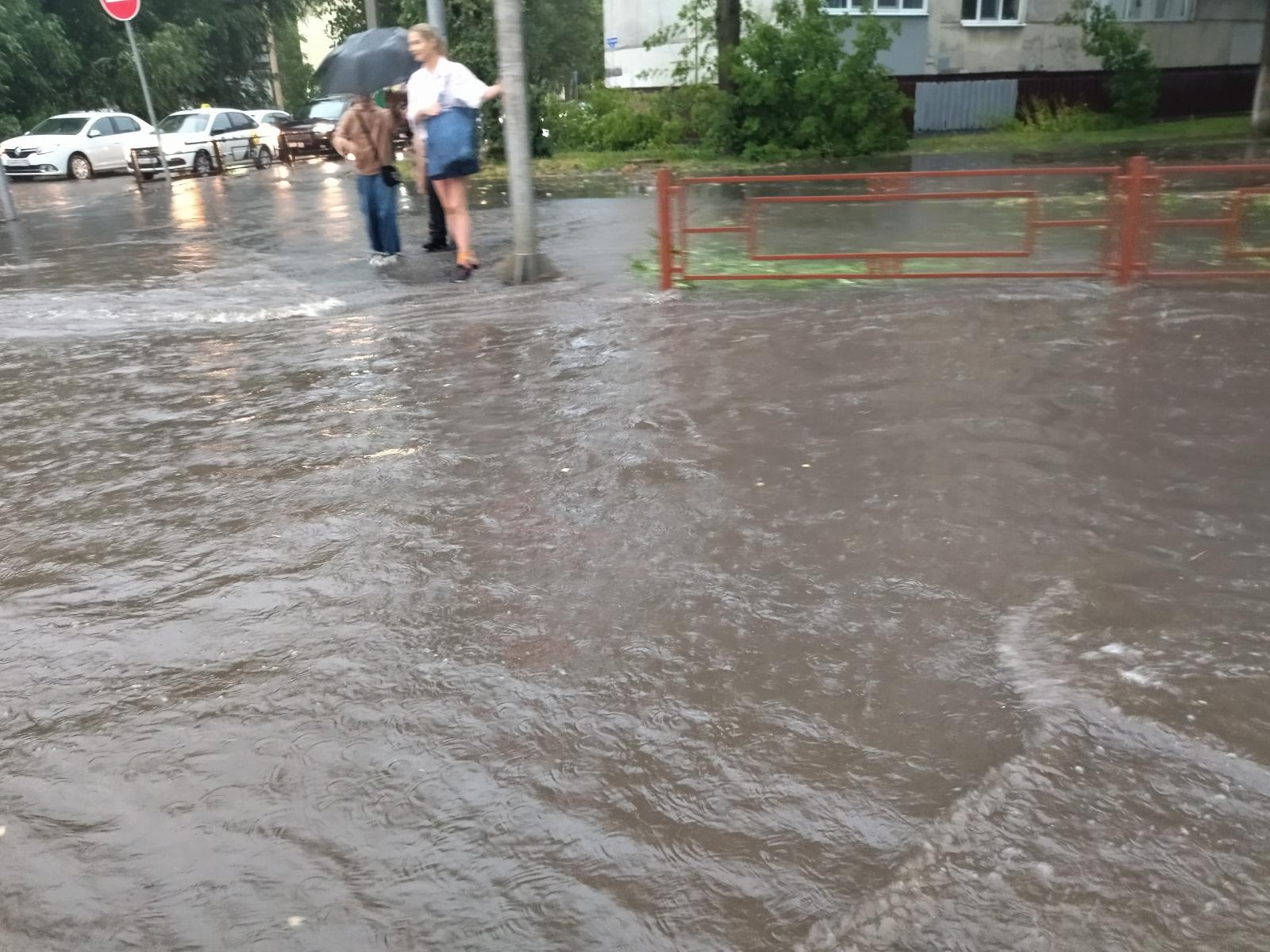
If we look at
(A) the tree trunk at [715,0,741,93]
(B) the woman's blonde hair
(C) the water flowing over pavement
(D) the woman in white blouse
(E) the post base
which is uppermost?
(A) the tree trunk at [715,0,741,93]

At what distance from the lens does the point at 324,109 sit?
3209 centimetres

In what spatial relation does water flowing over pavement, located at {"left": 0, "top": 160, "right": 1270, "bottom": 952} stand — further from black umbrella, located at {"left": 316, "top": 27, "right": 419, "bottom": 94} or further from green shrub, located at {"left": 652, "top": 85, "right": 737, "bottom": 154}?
green shrub, located at {"left": 652, "top": 85, "right": 737, "bottom": 154}

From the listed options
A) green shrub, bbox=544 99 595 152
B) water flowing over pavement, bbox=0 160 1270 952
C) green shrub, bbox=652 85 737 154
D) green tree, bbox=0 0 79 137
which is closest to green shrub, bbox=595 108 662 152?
green shrub, bbox=652 85 737 154

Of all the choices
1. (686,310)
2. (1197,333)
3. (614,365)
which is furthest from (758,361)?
(1197,333)

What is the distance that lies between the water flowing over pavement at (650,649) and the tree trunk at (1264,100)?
2360 centimetres

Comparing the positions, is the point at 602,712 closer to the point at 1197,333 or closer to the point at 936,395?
the point at 936,395

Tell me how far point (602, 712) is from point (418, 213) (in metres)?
13.3

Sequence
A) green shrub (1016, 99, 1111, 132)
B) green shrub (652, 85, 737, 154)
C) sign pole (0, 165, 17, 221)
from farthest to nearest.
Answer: green shrub (1016, 99, 1111, 132), green shrub (652, 85, 737, 154), sign pole (0, 165, 17, 221)

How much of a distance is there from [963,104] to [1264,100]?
24.5 ft

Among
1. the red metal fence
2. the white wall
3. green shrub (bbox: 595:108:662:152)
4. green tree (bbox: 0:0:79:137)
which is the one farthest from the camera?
green tree (bbox: 0:0:79:137)

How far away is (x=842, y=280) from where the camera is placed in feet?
31.5

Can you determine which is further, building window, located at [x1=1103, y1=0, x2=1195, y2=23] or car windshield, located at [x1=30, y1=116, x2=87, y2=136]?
building window, located at [x1=1103, y1=0, x2=1195, y2=23]

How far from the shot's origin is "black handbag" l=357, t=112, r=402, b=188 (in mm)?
10117

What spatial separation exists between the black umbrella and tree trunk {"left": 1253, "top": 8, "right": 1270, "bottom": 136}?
2427 cm
